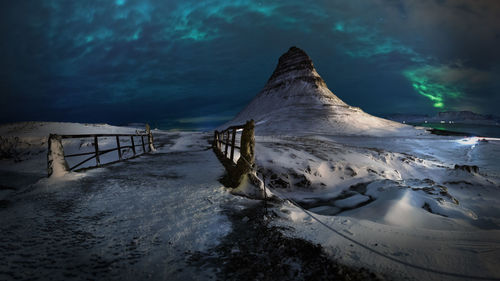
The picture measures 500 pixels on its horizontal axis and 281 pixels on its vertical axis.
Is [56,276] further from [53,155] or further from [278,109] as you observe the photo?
[278,109]

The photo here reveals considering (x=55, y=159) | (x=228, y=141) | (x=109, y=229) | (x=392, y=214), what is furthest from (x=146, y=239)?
(x=392, y=214)

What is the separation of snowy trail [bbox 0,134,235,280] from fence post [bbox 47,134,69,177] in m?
0.73

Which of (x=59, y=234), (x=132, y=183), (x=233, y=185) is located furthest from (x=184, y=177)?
(x=59, y=234)

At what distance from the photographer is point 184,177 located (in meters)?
6.25

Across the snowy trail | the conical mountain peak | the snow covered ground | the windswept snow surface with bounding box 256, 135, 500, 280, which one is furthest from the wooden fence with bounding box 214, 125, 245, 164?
the conical mountain peak

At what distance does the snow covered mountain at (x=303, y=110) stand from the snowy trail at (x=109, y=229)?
48.8m

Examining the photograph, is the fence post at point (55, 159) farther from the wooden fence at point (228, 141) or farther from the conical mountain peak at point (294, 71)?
the conical mountain peak at point (294, 71)

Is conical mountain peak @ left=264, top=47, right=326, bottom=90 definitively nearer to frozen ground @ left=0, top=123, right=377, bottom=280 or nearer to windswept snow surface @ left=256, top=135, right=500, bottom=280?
windswept snow surface @ left=256, top=135, right=500, bottom=280

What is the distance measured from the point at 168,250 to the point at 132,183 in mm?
3499

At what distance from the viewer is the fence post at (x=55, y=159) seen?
565 cm

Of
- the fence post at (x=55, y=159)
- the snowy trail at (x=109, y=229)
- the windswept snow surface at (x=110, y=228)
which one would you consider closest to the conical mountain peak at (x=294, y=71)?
the fence post at (x=55, y=159)

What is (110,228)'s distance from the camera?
3.19 m

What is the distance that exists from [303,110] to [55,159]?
70.3m

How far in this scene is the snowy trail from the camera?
7.57ft
